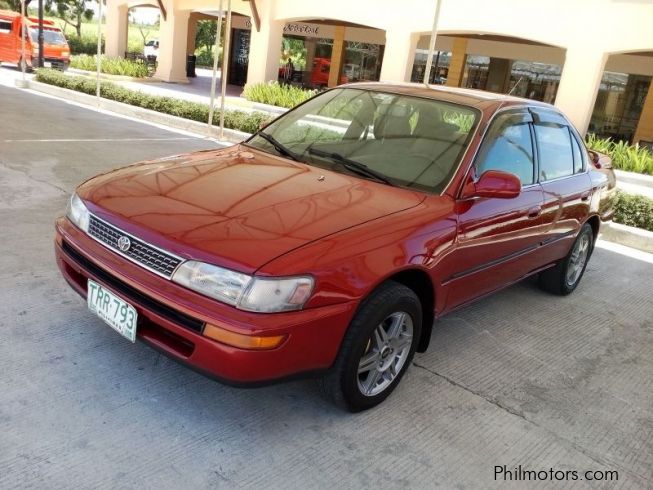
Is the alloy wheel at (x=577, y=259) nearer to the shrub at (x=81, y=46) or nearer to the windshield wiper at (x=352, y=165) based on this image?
the windshield wiper at (x=352, y=165)

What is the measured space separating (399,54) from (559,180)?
11.7 metres

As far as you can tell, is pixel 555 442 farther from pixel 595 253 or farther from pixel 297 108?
pixel 595 253

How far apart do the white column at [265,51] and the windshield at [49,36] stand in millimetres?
9305

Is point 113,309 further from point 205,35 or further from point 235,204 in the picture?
point 205,35

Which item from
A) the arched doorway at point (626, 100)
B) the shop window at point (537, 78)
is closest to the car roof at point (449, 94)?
the arched doorway at point (626, 100)

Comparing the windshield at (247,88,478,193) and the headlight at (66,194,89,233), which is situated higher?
the windshield at (247,88,478,193)

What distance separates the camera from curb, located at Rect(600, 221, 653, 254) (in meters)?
6.95

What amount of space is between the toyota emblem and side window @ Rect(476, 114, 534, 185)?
1.96 metres

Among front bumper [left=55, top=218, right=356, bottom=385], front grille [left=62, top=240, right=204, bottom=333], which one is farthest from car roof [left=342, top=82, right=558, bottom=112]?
front grille [left=62, top=240, right=204, bottom=333]

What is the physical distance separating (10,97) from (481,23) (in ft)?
36.2

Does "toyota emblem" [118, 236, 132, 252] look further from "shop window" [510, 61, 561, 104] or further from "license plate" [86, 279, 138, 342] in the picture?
"shop window" [510, 61, 561, 104]

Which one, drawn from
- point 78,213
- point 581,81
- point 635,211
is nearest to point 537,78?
point 581,81

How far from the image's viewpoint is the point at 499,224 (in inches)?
140

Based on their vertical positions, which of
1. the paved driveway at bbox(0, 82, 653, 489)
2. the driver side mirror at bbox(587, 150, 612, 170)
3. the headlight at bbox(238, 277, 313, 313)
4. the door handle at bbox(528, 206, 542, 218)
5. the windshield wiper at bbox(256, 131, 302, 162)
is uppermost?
the driver side mirror at bbox(587, 150, 612, 170)
